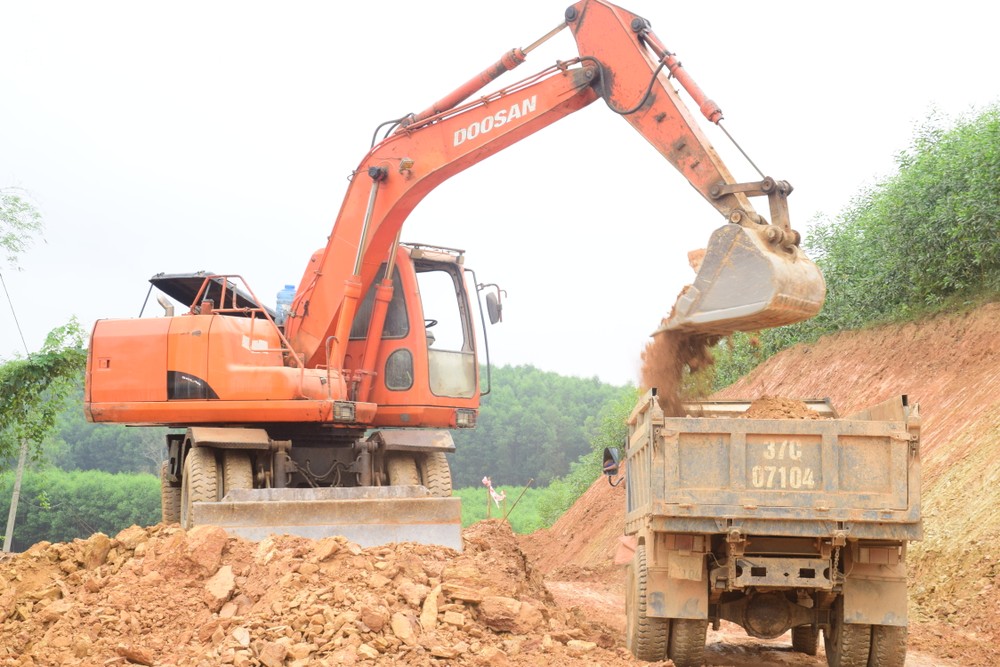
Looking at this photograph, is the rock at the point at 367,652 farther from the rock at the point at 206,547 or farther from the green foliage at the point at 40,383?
the green foliage at the point at 40,383

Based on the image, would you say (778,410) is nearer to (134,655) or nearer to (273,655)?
(273,655)

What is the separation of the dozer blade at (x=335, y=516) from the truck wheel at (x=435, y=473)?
5.58 ft

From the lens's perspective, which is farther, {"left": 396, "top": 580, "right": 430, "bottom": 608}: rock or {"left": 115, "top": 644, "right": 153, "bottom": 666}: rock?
{"left": 396, "top": 580, "right": 430, "bottom": 608}: rock

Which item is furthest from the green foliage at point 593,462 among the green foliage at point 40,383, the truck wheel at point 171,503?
the truck wheel at point 171,503

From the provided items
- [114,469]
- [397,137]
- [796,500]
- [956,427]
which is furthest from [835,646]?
[114,469]

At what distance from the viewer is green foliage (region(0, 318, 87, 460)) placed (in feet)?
84.2

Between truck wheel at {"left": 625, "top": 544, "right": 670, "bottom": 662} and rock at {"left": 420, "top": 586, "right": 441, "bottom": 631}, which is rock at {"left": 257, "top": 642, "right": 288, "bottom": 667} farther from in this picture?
truck wheel at {"left": 625, "top": 544, "right": 670, "bottom": 662}

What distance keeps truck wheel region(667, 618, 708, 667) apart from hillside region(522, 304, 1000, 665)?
9.43 ft

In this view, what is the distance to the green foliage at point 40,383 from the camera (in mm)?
25672

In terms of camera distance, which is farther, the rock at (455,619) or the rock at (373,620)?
the rock at (455,619)

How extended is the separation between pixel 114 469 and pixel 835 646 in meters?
81.8

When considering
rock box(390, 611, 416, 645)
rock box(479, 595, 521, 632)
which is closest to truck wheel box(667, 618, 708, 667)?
rock box(479, 595, 521, 632)

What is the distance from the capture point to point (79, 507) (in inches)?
2586

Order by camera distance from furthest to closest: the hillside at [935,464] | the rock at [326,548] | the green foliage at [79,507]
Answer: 1. the green foliage at [79,507]
2. the hillside at [935,464]
3. the rock at [326,548]
